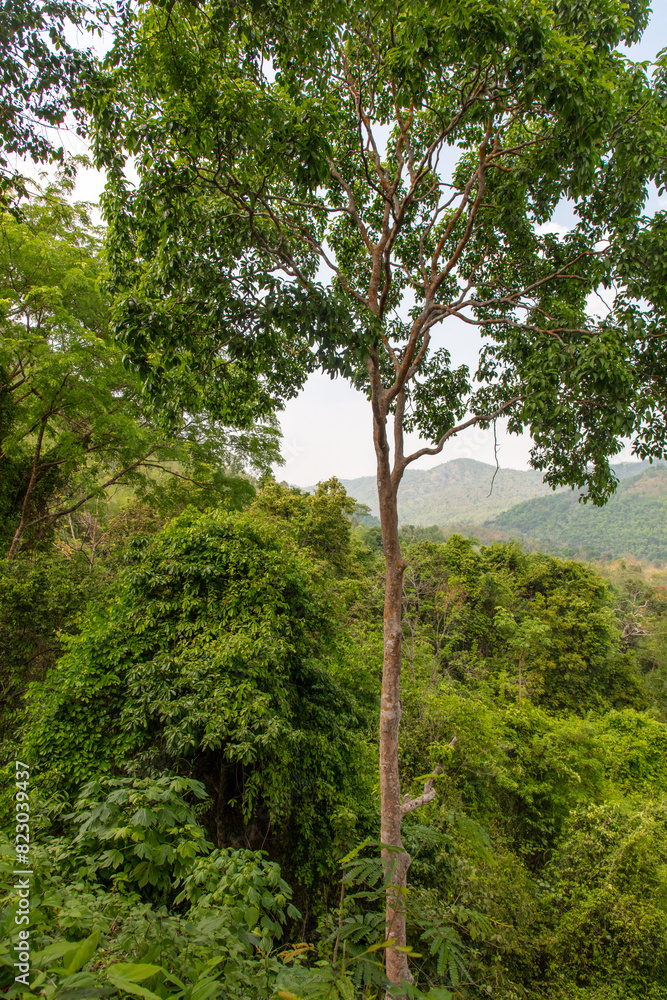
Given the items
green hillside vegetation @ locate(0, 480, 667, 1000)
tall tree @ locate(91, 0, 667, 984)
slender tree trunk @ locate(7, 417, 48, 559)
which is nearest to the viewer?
green hillside vegetation @ locate(0, 480, 667, 1000)

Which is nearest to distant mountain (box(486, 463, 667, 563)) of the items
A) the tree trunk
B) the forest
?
the forest

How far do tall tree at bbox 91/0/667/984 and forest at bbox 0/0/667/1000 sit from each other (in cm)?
3

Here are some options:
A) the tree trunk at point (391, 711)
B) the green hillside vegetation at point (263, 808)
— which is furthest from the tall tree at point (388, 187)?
the green hillside vegetation at point (263, 808)

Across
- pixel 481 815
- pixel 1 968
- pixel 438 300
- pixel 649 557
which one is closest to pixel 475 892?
pixel 481 815

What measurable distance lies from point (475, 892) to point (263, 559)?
5.40 m

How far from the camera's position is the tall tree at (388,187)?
3.31 m

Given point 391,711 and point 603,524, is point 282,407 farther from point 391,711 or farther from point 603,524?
point 603,524

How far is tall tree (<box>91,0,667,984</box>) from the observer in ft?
10.9

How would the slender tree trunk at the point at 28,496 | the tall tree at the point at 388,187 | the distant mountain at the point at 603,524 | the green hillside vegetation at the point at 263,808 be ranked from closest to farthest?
the green hillside vegetation at the point at 263,808 → the tall tree at the point at 388,187 → the slender tree trunk at the point at 28,496 → the distant mountain at the point at 603,524

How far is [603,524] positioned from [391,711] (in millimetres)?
156448

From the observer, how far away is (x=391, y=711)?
435 cm

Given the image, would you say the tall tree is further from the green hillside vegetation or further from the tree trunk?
the green hillside vegetation

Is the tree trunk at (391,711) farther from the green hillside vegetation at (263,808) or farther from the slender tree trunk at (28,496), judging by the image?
the slender tree trunk at (28,496)

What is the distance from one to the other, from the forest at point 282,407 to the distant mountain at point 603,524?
115081 millimetres
